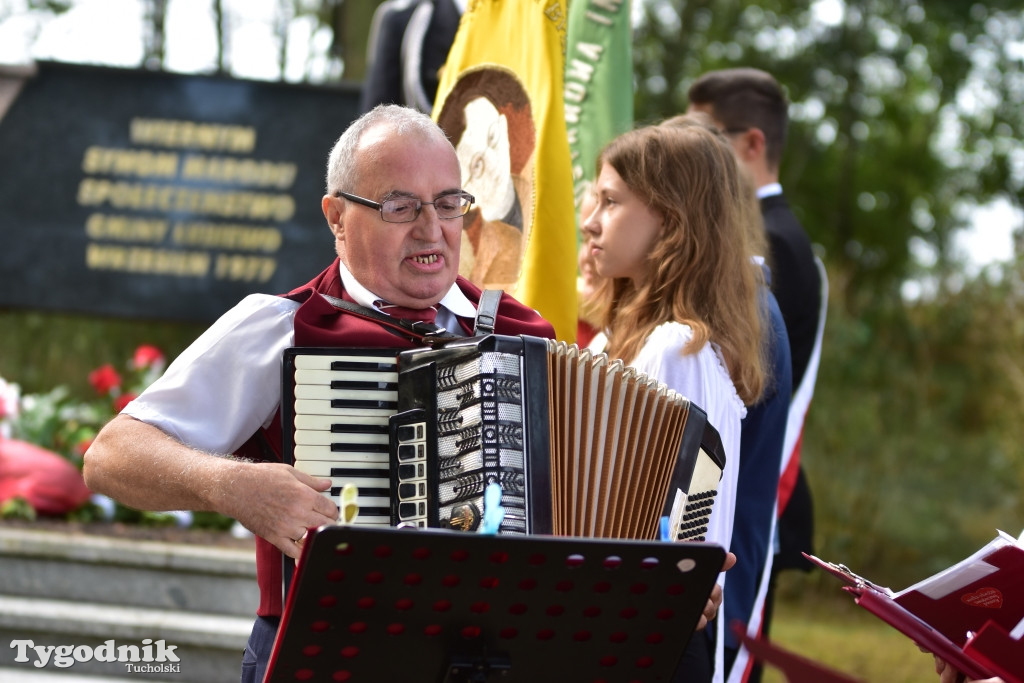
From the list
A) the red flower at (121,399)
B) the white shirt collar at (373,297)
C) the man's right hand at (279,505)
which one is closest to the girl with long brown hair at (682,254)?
the white shirt collar at (373,297)

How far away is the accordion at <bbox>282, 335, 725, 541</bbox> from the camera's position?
2.06m

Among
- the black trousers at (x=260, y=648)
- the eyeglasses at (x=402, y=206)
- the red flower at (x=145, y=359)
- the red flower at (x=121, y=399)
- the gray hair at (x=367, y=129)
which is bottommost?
the red flower at (x=121, y=399)

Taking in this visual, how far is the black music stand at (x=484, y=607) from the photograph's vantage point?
1745mm

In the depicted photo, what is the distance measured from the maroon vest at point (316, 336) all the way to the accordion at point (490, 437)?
0.08m

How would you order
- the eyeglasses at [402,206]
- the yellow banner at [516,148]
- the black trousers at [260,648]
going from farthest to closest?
the yellow banner at [516,148] < the eyeglasses at [402,206] < the black trousers at [260,648]

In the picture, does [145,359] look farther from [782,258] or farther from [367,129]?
[367,129]

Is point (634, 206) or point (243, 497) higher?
point (634, 206)

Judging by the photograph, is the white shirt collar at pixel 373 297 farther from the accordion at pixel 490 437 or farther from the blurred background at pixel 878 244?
the blurred background at pixel 878 244

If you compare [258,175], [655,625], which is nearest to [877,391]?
[258,175]

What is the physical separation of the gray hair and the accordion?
1.35 ft

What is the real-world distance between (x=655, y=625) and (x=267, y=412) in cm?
84

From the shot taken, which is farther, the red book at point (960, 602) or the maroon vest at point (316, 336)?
the maroon vest at point (316, 336)

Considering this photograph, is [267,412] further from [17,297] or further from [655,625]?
[17,297]

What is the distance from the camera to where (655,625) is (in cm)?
197
